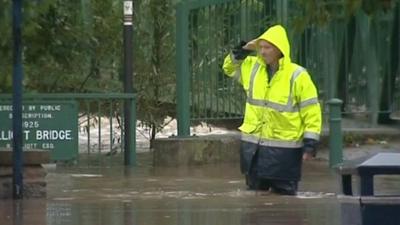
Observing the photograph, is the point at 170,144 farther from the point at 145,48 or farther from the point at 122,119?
the point at 145,48

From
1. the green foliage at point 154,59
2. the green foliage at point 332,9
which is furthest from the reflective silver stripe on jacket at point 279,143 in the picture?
the green foliage at point 154,59

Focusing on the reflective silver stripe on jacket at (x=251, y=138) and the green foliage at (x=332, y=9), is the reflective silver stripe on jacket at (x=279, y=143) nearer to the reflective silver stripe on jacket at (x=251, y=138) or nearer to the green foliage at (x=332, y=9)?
the reflective silver stripe on jacket at (x=251, y=138)

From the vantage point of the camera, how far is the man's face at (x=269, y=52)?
10852mm

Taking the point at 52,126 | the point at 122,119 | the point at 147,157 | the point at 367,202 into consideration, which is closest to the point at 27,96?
the point at 52,126

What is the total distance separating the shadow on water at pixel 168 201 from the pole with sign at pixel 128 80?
0.46 meters

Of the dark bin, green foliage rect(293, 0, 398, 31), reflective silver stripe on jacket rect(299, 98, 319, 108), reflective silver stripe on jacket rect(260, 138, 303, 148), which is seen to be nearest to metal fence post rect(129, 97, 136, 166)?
reflective silver stripe on jacket rect(260, 138, 303, 148)

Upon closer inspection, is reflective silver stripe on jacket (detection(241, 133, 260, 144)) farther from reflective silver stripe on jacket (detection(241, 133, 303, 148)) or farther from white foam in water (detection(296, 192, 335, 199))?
white foam in water (detection(296, 192, 335, 199))

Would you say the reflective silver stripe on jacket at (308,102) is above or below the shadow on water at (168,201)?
above

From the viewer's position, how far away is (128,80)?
14.5 metres

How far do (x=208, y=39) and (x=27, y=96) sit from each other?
106 inches

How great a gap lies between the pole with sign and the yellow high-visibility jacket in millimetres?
3555

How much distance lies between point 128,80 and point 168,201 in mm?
4214

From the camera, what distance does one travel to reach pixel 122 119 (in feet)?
48.2

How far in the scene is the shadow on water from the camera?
362 inches
